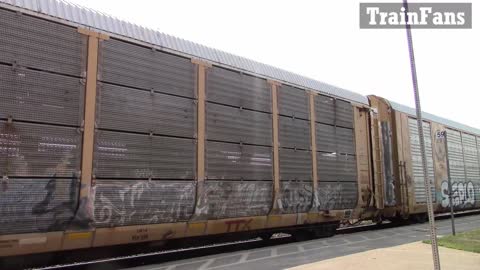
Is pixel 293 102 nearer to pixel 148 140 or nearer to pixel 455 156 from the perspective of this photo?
pixel 148 140

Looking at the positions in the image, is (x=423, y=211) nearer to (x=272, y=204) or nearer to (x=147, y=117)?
(x=272, y=204)

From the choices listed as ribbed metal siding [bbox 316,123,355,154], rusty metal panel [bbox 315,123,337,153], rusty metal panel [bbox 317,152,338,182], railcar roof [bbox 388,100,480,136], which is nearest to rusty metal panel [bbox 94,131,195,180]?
rusty metal panel [bbox 317,152,338,182]

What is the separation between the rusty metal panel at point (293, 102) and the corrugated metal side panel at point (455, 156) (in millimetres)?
11715

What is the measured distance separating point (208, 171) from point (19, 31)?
4.61 m

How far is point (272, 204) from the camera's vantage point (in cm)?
1141

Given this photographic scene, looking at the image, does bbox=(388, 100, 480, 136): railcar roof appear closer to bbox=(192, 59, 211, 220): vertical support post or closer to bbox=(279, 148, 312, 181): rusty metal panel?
bbox=(279, 148, 312, 181): rusty metal panel

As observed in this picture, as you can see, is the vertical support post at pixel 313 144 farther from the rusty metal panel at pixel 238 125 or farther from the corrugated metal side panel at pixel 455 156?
the corrugated metal side panel at pixel 455 156

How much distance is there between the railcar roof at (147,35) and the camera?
25.3 ft

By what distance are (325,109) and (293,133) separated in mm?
1990

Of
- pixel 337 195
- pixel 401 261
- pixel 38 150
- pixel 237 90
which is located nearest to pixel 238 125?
pixel 237 90

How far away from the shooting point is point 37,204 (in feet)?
23.2

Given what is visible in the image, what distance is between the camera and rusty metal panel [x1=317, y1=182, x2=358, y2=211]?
13.1m

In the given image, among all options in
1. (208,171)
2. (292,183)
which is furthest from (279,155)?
(208,171)

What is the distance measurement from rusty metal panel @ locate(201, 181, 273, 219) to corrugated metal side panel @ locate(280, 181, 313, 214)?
1.84 ft
